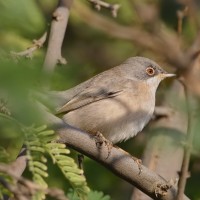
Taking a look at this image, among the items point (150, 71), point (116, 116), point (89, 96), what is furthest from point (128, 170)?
point (150, 71)

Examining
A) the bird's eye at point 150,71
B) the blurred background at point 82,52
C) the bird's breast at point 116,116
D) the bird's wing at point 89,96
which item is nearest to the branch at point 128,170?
the blurred background at point 82,52

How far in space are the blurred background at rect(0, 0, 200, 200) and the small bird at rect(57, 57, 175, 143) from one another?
151 millimetres

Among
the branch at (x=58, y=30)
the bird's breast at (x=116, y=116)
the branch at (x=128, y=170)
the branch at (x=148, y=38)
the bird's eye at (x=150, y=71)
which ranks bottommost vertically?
the branch at (x=128, y=170)

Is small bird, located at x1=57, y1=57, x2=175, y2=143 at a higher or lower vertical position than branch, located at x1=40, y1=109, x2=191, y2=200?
higher

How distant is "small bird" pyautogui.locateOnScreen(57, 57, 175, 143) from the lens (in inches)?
207

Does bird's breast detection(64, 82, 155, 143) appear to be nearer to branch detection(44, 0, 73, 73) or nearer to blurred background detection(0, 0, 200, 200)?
blurred background detection(0, 0, 200, 200)

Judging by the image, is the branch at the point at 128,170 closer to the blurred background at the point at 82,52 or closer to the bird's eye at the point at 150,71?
the blurred background at the point at 82,52

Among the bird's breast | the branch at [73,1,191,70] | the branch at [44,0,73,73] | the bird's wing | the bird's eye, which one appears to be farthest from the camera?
the bird's eye

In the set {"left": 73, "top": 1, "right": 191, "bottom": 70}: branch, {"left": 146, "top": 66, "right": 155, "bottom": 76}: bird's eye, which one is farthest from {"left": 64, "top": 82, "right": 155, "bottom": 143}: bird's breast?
{"left": 73, "top": 1, "right": 191, "bottom": 70}: branch

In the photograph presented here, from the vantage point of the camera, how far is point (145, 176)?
3.22m

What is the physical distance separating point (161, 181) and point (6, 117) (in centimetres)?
156

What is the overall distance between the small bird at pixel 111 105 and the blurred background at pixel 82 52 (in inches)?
6.0

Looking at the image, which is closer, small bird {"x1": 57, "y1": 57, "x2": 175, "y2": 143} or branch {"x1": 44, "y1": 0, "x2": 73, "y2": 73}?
branch {"x1": 44, "y1": 0, "x2": 73, "y2": 73}

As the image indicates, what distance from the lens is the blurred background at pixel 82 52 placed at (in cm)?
138
